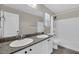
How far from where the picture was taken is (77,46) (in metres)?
1.72

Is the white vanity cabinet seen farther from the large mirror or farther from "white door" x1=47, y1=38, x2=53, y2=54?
the large mirror

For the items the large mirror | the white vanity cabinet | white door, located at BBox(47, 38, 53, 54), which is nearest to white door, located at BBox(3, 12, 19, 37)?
the large mirror

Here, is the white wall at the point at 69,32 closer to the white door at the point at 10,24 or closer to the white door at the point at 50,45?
the white door at the point at 50,45

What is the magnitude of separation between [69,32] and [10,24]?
4.93ft

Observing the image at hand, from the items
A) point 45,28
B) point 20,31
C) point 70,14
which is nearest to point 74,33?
point 70,14

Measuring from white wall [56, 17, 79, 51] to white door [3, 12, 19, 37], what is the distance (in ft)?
3.66

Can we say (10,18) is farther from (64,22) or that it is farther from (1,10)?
(64,22)

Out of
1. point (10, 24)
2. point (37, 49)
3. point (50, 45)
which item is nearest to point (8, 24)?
point (10, 24)

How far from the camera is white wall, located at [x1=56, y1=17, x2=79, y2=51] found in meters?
1.70

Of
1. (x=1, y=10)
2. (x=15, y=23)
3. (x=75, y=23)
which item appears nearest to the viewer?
(x=1, y=10)

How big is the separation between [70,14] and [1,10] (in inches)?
64.2

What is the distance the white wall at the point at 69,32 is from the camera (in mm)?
1703

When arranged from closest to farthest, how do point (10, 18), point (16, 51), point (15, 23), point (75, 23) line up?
1. point (16, 51)
2. point (10, 18)
3. point (15, 23)
4. point (75, 23)

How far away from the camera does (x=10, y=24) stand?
1300mm
